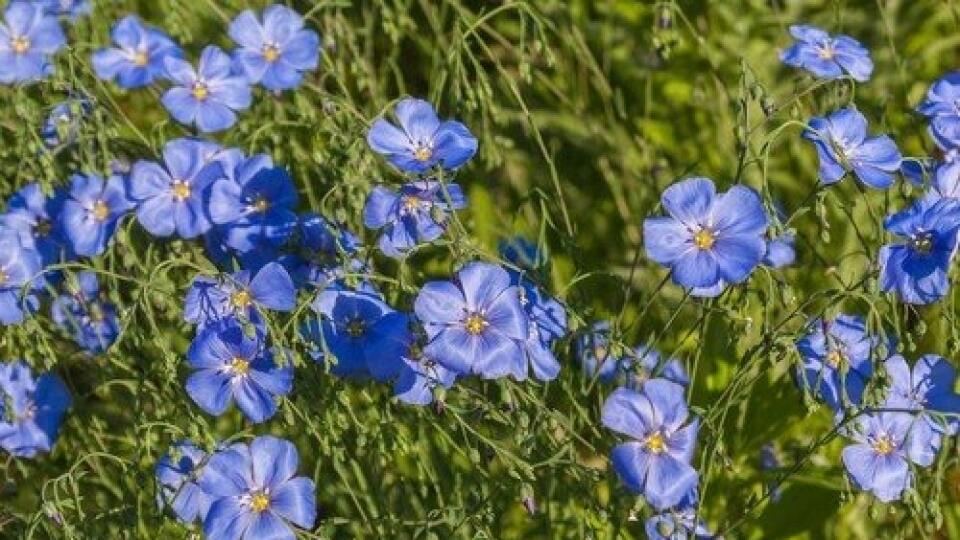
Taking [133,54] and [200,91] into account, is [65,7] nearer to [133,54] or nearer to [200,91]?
[133,54]

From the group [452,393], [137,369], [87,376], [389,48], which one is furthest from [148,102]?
[452,393]

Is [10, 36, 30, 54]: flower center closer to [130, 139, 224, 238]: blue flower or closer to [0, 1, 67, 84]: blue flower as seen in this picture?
[0, 1, 67, 84]: blue flower

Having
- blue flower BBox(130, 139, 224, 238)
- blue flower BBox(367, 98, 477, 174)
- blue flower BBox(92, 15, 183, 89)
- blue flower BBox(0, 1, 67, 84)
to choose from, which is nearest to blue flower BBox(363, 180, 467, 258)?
blue flower BBox(367, 98, 477, 174)

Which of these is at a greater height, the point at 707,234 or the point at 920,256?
the point at 707,234

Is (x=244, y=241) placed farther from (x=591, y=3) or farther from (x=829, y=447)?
(x=591, y=3)

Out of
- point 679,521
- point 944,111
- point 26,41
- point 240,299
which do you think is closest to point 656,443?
point 679,521

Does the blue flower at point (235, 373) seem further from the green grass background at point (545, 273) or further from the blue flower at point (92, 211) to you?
the blue flower at point (92, 211)
